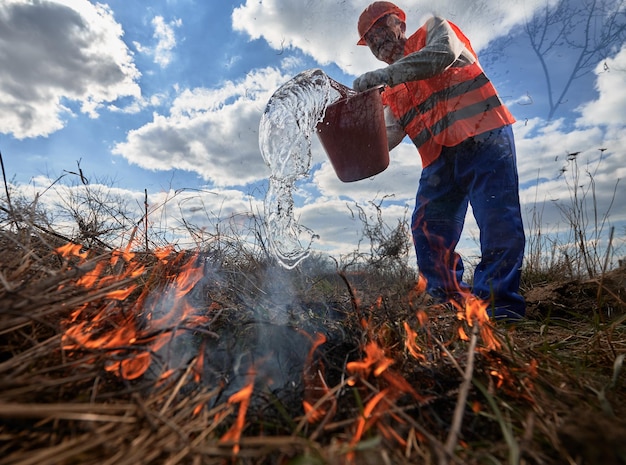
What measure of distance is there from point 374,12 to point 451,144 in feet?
4.56

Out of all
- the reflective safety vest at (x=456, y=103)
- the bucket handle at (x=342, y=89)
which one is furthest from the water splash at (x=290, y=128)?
the reflective safety vest at (x=456, y=103)

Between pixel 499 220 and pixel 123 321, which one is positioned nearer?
pixel 123 321

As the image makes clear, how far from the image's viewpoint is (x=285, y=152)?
8.28ft

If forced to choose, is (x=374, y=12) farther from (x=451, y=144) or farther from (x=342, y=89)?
(x=451, y=144)

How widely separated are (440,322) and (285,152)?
1.54 metres

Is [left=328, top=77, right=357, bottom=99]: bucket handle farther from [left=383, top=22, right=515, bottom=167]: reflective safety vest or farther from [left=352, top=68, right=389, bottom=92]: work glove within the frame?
[left=383, top=22, right=515, bottom=167]: reflective safety vest

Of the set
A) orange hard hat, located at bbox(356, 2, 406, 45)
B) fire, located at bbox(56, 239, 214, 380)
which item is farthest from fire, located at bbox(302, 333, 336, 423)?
orange hard hat, located at bbox(356, 2, 406, 45)

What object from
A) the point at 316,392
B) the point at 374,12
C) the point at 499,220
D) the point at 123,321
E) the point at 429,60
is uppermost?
the point at 374,12

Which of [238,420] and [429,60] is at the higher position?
[429,60]

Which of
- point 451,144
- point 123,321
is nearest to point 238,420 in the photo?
point 123,321

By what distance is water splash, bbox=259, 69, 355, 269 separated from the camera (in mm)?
2430

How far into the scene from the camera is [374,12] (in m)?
3.13

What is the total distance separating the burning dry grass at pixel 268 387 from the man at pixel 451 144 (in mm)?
1111

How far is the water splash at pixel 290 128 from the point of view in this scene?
2.43m
